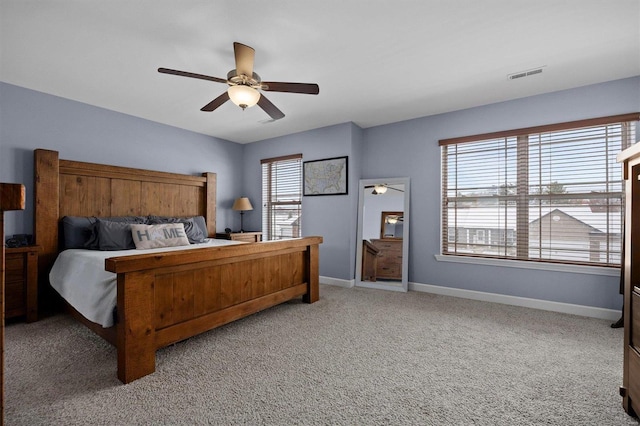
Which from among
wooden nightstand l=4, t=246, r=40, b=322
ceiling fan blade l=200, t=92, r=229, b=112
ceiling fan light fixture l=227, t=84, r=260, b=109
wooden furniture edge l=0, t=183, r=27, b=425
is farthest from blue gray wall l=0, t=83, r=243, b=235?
wooden furniture edge l=0, t=183, r=27, b=425

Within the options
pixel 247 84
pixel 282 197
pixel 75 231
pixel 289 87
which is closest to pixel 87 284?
pixel 75 231

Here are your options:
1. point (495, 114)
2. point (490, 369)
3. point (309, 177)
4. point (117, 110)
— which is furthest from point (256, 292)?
point (495, 114)

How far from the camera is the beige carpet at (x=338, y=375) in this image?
160 cm

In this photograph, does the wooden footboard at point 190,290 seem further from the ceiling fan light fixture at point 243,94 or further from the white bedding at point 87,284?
the ceiling fan light fixture at point 243,94

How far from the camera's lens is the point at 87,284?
235 cm

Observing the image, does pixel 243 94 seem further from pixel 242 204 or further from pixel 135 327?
pixel 242 204

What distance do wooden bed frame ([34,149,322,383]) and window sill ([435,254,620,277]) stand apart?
1.81 m

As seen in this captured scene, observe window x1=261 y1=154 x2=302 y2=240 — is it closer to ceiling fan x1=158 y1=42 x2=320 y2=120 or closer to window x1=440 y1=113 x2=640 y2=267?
window x1=440 y1=113 x2=640 y2=267

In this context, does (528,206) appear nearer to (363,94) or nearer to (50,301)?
(363,94)

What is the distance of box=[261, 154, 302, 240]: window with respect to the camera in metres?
5.11

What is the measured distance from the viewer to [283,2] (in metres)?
1.97

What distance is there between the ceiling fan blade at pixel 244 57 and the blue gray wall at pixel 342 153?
90.4 inches

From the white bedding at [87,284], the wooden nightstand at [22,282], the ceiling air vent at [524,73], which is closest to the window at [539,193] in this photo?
the ceiling air vent at [524,73]

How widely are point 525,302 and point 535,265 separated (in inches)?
17.4
